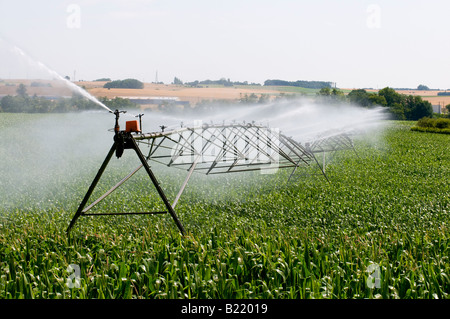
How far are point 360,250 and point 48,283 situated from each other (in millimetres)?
4562

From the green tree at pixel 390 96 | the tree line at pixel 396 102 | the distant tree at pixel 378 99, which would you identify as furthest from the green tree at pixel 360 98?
the green tree at pixel 390 96

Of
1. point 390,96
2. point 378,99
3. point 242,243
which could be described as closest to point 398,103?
point 390,96

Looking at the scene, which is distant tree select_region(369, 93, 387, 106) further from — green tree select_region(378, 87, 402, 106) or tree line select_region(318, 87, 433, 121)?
green tree select_region(378, 87, 402, 106)

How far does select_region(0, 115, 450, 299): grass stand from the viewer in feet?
18.2

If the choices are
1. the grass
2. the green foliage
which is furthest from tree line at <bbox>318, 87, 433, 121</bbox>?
the grass

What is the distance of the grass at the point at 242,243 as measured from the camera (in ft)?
18.2

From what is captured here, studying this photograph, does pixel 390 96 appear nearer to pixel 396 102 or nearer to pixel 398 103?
pixel 396 102

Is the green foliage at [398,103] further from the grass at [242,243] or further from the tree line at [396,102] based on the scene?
the grass at [242,243]

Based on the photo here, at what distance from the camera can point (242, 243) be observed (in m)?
7.55

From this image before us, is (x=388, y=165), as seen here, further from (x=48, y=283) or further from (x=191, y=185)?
(x=48, y=283)
